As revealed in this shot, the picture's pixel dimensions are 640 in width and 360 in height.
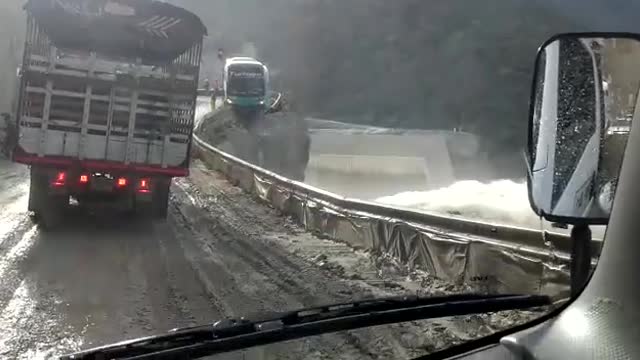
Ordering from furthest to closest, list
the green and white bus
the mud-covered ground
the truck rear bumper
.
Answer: the green and white bus < the truck rear bumper < the mud-covered ground

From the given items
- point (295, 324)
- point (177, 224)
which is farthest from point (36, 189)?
point (295, 324)

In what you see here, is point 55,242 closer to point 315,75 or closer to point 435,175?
point 435,175

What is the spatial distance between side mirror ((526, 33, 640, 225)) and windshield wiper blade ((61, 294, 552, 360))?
83cm

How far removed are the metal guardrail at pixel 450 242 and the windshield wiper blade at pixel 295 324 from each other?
0.68 metres

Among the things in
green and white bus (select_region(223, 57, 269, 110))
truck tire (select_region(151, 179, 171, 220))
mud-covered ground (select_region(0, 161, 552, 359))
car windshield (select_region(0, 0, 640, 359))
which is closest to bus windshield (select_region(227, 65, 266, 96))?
green and white bus (select_region(223, 57, 269, 110))

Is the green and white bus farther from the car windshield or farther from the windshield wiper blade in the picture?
the windshield wiper blade

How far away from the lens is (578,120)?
7.68 ft

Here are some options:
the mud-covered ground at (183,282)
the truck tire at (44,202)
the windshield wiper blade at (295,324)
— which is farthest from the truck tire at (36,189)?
the windshield wiper blade at (295,324)

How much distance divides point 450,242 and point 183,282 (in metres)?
3.11

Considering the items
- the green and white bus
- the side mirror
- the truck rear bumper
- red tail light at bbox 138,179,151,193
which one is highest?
the green and white bus

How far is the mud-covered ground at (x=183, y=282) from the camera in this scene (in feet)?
17.0

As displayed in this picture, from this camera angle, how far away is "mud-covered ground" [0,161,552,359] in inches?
203

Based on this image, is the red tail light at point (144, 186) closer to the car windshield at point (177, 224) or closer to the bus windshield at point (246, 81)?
the car windshield at point (177, 224)

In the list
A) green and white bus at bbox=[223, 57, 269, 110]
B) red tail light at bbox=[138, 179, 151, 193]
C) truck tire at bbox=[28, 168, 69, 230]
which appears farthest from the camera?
green and white bus at bbox=[223, 57, 269, 110]
